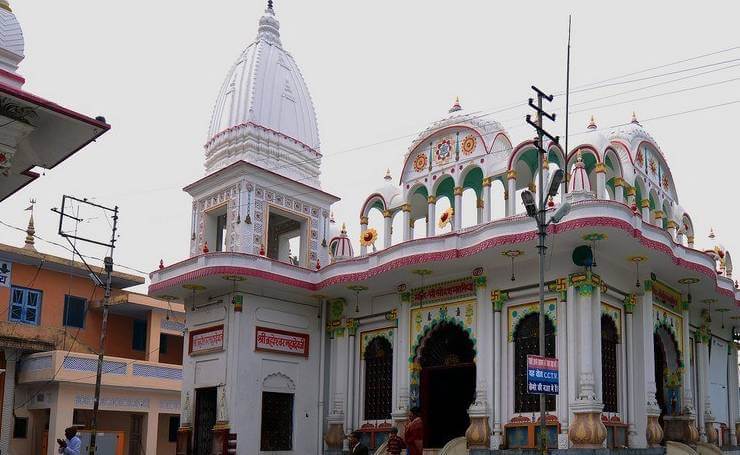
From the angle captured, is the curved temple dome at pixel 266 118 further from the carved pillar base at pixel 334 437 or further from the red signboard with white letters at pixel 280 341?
the carved pillar base at pixel 334 437

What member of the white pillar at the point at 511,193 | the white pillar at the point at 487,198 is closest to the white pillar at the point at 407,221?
the white pillar at the point at 487,198

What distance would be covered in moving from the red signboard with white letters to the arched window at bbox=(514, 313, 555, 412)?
711 centimetres

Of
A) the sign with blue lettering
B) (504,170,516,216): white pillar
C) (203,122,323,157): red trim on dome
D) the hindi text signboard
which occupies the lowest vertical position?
the sign with blue lettering

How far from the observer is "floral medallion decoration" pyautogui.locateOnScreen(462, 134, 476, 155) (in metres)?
23.4

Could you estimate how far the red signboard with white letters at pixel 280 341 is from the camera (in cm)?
2369

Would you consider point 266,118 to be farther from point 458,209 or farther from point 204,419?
point 204,419

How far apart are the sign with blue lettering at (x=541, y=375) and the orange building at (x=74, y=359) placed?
19.1 metres

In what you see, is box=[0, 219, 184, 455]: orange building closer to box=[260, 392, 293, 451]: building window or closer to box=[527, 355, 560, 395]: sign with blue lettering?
box=[260, 392, 293, 451]: building window

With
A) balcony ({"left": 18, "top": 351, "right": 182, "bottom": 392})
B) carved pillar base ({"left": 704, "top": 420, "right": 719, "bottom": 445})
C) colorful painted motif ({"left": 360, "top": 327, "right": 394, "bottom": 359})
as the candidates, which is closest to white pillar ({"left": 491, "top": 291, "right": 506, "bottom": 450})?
colorful painted motif ({"left": 360, "top": 327, "right": 394, "bottom": 359})

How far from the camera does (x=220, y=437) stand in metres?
22.4

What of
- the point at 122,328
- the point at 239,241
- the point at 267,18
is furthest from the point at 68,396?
the point at 267,18

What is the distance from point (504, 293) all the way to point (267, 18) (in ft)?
47.3

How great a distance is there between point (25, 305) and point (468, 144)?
2027 cm

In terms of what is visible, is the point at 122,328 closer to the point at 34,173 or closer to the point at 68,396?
the point at 68,396
